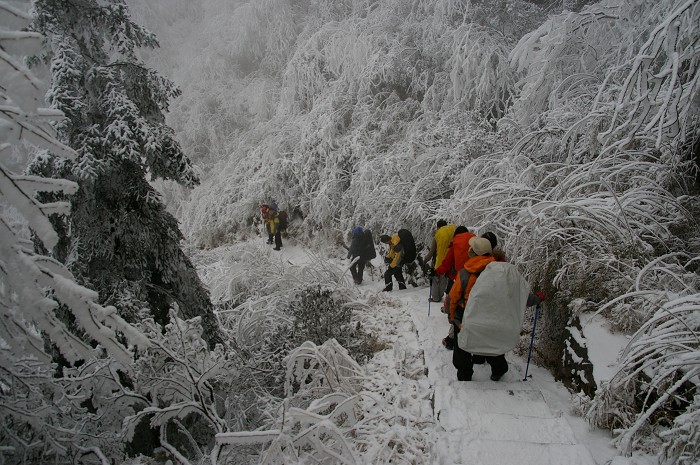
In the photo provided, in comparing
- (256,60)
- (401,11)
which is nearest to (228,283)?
(401,11)

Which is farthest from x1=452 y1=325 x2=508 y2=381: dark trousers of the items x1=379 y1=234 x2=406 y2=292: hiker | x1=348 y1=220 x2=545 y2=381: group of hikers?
x1=379 y1=234 x2=406 y2=292: hiker

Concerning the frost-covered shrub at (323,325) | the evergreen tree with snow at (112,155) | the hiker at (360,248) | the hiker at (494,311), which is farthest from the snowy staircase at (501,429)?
the hiker at (360,248)

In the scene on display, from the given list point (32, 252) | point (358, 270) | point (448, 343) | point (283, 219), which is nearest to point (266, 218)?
point (283, 219)

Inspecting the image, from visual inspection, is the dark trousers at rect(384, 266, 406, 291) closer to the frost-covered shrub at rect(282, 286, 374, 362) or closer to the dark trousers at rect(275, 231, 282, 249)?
the frost-covered shrub at rect(282, 286, 374, 362)

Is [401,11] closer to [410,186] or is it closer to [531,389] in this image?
[410,186]

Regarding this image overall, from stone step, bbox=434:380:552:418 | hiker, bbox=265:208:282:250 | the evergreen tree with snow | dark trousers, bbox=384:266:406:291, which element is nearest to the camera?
stone step, bbox=434:380:552:418

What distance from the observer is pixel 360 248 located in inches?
332

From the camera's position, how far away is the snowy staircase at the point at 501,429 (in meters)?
2.77

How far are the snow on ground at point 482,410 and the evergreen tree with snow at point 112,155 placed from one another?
101 inches

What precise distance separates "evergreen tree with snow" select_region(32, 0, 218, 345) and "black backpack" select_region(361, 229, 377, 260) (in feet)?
14.1

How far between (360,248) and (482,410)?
536 centimetres

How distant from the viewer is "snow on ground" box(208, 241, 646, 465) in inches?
111

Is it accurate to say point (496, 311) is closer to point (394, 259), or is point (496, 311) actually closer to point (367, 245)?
point (394, 259)

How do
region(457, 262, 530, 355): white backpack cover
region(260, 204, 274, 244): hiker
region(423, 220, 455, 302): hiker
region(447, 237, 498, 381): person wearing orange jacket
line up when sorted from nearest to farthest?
1. region(457, 262, 530, 355): white backpack cover
2. region(447, 237, 498, 381): person wearing orange jacket
3. region(423, 220, 455, 302): hiker
4. region(260, 204, 274, 244): hiker
